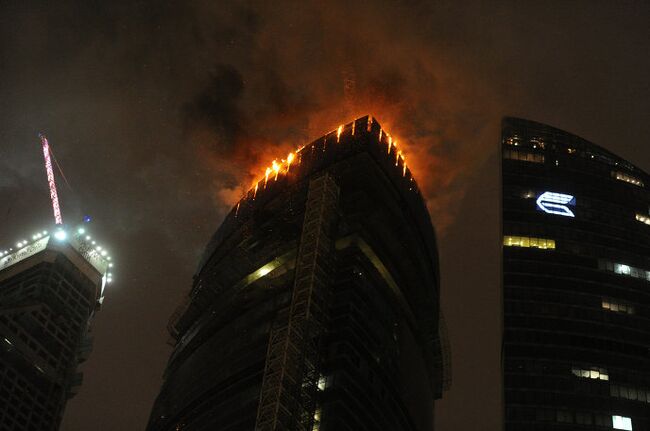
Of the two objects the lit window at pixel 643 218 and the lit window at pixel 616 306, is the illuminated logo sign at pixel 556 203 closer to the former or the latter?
the lit window at pixel 643 218

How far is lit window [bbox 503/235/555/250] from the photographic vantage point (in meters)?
181

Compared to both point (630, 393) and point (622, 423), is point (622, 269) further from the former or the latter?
point (622, 423)

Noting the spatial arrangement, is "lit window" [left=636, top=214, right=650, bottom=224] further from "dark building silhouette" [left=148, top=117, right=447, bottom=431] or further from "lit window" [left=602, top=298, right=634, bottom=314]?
"dark building silhouette" [left=148, top=117, right=447, bottom=431]

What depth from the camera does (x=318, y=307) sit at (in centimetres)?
11712

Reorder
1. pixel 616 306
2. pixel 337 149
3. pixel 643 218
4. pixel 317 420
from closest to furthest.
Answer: pixel 317 420
pixel 337 149
pixel 616 306
pixel 643 218

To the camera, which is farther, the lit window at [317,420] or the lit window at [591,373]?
the lit window at [591,373]

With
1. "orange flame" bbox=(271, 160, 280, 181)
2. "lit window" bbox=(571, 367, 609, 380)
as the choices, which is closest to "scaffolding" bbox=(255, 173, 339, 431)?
"orange flame" bbox=(271, 160, 280, 181)

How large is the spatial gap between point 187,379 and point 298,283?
3148 cm

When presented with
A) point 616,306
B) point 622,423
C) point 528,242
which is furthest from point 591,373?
point 528,242

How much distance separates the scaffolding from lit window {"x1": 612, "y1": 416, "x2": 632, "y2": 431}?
60361mm

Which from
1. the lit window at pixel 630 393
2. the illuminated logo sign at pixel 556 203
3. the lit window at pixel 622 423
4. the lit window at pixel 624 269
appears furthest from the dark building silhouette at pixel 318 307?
the lit window at pixel 624 269

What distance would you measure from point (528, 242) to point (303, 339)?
82003 mm

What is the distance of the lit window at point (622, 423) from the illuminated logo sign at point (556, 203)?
4729cm

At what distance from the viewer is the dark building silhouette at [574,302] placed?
157 m
